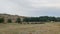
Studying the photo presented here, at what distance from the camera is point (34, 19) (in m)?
68.9

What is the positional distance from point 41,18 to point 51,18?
7222 mm

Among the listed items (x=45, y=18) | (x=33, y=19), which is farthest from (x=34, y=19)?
(x=45, y=18)

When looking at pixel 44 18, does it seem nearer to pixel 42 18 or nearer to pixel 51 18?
pixel 42 18

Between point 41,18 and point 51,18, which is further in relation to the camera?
point 51,18

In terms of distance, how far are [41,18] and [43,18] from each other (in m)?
0.83

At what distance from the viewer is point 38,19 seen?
222 feet

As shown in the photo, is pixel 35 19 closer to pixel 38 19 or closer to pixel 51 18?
pixel 38 19

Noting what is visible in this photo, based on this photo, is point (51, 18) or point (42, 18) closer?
point (42, 18)

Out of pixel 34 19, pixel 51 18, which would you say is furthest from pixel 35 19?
pixel 51 18

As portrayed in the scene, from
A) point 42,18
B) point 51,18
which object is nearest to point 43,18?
point 42,18

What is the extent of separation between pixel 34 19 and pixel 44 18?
419 centimetres

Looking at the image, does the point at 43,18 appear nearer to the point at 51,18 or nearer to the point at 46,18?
the point at 46,18

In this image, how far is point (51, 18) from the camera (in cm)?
7362

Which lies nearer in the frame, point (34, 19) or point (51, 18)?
point (34, 19)
